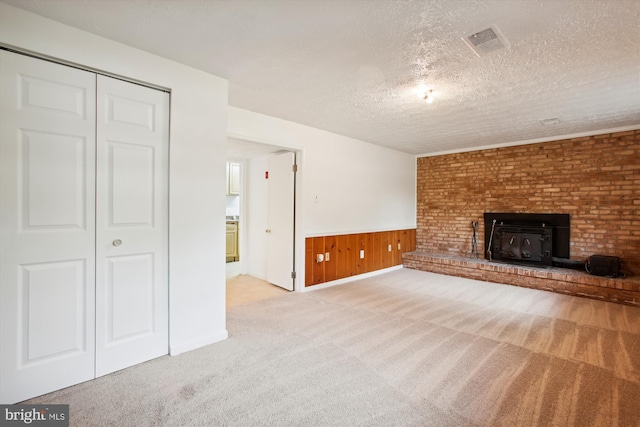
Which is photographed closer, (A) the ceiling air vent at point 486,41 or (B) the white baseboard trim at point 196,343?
(A) the ceiling air vent at point 486,41

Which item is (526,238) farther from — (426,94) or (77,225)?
(77,225)

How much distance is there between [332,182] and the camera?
4.70 m

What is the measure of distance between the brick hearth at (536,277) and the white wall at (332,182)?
99cm

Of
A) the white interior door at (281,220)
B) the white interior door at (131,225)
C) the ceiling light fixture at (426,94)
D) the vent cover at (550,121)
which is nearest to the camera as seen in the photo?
the white interior door at (131,225)

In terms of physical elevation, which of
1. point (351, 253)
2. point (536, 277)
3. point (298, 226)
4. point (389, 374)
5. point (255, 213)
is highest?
point (255, 213)

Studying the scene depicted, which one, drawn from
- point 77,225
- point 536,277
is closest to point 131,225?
point 77,225

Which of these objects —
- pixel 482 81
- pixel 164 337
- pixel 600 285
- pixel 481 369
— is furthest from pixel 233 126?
pixel 600 285

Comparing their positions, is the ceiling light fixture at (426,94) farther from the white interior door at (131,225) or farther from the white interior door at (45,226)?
the white interior door at (45,226)

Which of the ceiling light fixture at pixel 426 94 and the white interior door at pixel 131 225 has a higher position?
the ceiling light fixture at pixel 426 94

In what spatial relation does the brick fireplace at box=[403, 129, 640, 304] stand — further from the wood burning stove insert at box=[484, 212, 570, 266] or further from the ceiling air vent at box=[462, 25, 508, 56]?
the ceiling air vent at box=[462, 25, 508, 56]

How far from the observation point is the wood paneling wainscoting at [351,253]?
4.45 meters

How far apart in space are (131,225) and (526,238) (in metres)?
5.57

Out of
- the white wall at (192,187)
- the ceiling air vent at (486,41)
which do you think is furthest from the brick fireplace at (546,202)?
the white wall at (192,187)

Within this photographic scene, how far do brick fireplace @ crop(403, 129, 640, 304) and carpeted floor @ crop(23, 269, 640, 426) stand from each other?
1.13 metres
